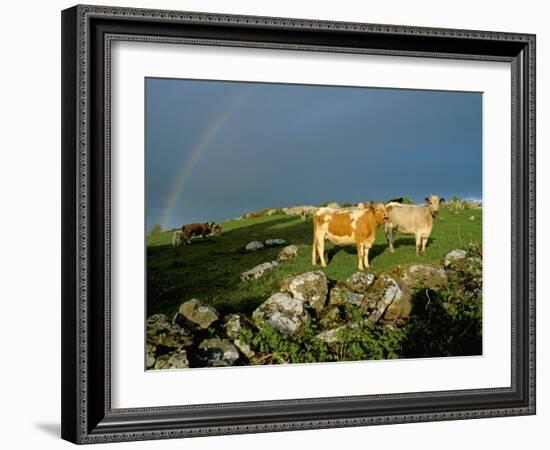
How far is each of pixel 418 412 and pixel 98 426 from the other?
1.97 m

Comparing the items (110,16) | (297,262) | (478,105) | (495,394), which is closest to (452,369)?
(495,394)

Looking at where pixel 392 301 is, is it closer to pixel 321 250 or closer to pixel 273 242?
pixel 321 250

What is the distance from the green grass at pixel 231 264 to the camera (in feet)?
20.9

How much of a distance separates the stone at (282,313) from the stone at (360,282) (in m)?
0.35

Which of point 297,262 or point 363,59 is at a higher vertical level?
point 363,59

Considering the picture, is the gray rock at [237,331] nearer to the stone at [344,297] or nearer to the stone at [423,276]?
the stone at [344,297]

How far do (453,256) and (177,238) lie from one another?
181cm

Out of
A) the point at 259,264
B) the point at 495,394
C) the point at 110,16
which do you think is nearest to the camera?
the point at 110,16

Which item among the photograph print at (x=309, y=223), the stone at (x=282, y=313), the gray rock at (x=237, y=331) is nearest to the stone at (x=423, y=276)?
the photograph print at (x=309, y=223)

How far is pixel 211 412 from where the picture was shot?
21.0 feet

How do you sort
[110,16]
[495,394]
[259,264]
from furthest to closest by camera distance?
[495,394]
[259,264]
[110,16]

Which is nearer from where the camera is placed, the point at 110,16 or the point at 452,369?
the point at 110,16

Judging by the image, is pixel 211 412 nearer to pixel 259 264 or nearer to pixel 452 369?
pixel 259 264

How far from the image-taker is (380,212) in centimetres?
685
